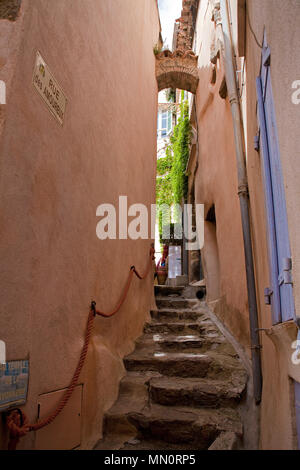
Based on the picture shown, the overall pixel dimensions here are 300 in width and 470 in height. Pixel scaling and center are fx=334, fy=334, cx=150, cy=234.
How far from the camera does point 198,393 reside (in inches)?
112

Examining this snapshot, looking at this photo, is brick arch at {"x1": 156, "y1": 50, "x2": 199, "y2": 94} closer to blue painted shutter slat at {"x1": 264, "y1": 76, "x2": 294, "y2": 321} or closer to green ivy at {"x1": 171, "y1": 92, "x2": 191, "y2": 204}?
green ivy at {"x1": 171, "y1": 92, "x2": 191, "y2": 204}

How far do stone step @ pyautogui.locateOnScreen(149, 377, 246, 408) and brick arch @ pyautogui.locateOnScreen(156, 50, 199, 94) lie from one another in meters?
6.02

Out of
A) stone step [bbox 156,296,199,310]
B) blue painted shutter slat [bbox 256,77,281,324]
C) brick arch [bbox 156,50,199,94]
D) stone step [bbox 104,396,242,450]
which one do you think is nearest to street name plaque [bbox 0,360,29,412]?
stone step [bbox 104,396,242,450]

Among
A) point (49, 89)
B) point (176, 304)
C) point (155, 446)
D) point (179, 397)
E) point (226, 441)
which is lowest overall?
point (155, 446)

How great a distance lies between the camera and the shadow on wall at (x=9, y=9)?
1.77 metres

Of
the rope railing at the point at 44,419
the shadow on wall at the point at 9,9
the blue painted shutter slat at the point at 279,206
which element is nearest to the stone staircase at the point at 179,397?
the rope railing at the point at 44,419

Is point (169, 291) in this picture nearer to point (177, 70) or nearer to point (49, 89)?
point (177, 70)

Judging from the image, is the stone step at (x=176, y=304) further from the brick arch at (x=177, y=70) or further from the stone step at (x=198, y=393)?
the brick arch at (x=177, y=70)

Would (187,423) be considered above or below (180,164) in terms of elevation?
below

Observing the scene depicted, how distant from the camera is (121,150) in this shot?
12.1 ft

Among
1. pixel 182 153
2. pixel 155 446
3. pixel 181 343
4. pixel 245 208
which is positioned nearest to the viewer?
pixel 155 446

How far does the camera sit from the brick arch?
6.85m

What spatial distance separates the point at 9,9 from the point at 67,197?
3.58 feet

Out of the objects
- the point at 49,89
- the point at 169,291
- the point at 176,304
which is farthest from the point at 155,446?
the point at 169,291
